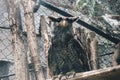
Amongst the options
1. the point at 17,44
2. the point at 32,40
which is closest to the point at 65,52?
the point at 32,40

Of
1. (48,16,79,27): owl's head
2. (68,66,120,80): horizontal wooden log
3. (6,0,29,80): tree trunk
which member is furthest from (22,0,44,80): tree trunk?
(68,66,120,80): horizontal wooden log

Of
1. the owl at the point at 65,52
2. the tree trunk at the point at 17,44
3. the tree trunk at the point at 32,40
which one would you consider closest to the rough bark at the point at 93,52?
the owl at the point at 65,52

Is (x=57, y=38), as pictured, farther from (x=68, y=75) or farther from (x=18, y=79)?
(x=18, y=79)

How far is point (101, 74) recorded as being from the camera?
2172 millimetres

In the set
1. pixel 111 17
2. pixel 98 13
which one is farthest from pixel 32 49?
pixel 98 13

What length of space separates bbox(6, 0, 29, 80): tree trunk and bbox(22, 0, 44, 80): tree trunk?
8cm

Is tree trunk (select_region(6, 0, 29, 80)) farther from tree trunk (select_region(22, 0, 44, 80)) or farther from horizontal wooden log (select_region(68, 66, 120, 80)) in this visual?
horizontal wooden log (select_region(68, 66, 120, 80))

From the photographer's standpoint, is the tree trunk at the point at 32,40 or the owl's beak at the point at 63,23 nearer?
the owl's beak at the point at 63,23

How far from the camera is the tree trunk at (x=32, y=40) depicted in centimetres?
276

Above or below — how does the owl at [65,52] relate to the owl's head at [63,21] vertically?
below

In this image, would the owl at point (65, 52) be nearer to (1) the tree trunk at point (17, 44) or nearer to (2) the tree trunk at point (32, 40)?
(2) the tree trunk at point (32, 40)

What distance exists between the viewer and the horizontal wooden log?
7.01 feet

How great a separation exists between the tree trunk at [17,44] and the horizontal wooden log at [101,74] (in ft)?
2.43

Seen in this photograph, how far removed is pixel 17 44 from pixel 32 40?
145 mm
